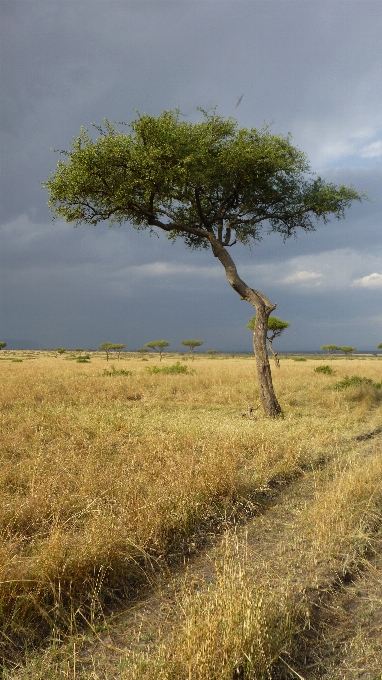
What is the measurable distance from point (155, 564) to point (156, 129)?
570 inches

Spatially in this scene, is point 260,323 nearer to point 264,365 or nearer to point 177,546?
point 264,365

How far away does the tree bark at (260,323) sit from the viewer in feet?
52.0

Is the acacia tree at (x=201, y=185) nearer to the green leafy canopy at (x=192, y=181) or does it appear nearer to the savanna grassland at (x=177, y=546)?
A: the green leafy canopy at (x=192, y=181)

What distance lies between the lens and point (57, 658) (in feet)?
12.0

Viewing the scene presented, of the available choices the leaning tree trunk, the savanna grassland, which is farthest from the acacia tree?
the savanna grassland

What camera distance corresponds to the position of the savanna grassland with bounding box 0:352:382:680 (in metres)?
3.52

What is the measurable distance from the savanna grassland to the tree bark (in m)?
3.67

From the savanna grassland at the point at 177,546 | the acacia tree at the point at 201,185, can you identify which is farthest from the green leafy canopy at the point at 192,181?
the savanna grassland at the point at 177,546

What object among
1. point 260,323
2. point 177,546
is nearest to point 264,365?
point 260,323

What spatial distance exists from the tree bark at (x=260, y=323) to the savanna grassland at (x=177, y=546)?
367 cm

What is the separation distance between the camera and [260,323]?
1639 cm

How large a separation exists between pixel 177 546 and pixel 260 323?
11.6 meters

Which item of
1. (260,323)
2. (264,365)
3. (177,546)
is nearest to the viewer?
(177,546)

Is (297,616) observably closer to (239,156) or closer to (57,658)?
(57,658)
